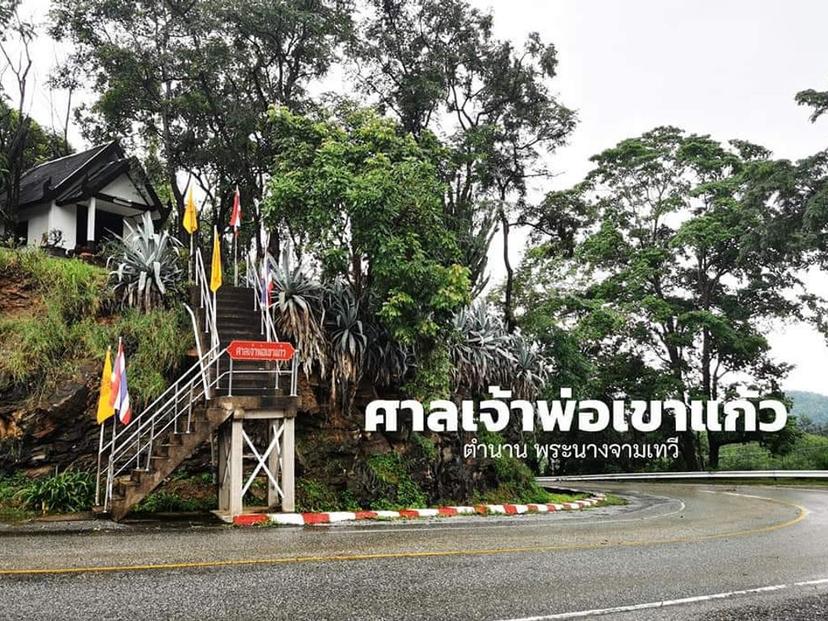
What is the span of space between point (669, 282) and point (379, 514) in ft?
76.4

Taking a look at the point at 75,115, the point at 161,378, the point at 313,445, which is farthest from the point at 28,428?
the point at 75,115

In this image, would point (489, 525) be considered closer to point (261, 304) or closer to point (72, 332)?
point (261, 304)

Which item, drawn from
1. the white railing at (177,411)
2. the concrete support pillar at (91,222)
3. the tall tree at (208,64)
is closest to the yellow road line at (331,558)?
the white railing at (177,411)

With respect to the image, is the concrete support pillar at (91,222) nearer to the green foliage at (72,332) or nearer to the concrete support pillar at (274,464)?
the green foliage at (72,332)

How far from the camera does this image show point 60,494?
1170cm

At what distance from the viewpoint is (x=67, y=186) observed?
2258cm

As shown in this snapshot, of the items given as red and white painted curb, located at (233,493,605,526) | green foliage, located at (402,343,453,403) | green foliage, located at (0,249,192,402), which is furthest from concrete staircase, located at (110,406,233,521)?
green foliage, located at (402,343,453,403)

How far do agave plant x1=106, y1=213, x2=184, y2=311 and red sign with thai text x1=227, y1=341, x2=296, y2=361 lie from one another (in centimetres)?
401

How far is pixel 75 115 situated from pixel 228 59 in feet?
28.7

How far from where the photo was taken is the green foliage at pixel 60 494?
37.9 ft

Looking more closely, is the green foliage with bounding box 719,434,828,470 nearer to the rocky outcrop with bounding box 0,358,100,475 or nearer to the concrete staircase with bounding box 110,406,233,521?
the concrete staircase with bounding box 110,406,233,521

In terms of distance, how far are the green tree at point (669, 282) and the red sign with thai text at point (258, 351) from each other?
1570 centimetres

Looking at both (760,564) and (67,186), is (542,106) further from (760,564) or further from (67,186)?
(760,564)

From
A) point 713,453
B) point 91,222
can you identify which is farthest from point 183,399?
point 713,453
